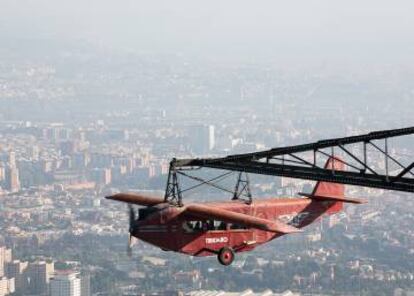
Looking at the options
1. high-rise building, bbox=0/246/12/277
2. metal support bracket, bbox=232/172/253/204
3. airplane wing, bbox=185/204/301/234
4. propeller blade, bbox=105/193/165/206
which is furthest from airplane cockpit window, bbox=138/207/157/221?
high-rise building, bbox=0/246/12/277

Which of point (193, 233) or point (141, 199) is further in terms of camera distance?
point (141, 199)

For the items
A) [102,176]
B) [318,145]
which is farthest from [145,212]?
[102,176]

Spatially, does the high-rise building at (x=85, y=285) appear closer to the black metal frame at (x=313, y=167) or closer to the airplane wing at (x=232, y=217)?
the black metal frame at (x=313, y=167)

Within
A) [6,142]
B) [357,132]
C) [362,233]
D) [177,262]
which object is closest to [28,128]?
[6,142]

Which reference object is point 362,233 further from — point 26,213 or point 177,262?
point 26,213

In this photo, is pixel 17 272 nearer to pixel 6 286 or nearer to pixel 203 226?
pixel 6 286

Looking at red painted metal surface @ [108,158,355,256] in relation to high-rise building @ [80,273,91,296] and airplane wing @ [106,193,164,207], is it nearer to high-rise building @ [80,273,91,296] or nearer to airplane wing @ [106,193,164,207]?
airplane wing @ [106,193,164,207]

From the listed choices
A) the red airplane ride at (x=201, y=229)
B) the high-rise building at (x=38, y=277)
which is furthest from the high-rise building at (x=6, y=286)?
the red airplane ride at (x=201, y=229)
